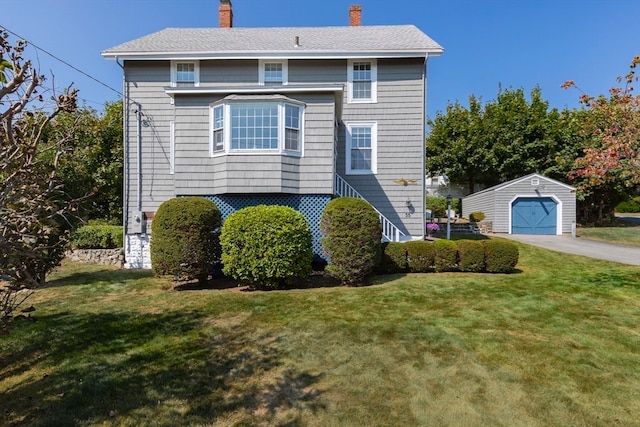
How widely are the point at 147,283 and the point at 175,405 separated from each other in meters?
6.44

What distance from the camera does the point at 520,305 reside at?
6.64 meters

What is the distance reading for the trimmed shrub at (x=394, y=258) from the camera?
9.45 meters

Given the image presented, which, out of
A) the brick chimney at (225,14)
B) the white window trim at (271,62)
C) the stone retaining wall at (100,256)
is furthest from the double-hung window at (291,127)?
the brick chimney at (225,14)

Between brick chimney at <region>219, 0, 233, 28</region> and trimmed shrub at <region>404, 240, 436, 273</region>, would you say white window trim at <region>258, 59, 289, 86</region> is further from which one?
trimmed shrub at <region>404, 240, 436, 273</region>

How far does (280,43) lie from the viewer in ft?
44.4

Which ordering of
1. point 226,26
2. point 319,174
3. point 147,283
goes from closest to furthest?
point 147,283
point 319,174
point 226,26

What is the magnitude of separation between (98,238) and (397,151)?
1188cm

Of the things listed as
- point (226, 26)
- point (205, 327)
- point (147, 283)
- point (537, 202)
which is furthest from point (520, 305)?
point (226, 26)

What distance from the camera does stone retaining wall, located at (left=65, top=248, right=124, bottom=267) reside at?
1241 cm

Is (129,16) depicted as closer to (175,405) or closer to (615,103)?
(175,405)

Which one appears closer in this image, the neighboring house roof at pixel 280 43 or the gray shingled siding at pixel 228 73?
the neighboring house roof at pixel 280 43

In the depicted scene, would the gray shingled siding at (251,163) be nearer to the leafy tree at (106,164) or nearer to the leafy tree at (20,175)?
the leafy tree at (20,175)

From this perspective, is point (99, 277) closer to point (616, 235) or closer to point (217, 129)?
point (217, 129)

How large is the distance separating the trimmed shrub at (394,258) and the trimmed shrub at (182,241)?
468 cm
